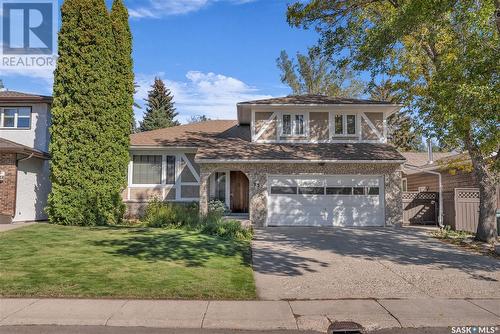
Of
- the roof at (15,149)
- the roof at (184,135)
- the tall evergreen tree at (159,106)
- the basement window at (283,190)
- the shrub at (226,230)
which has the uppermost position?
the tall evergreen tree at (159,106)

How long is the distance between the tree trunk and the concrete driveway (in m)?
1.86

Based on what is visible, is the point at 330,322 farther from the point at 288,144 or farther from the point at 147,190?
the point at 147,190

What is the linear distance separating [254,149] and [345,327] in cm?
1306

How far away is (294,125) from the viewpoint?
19000 mm

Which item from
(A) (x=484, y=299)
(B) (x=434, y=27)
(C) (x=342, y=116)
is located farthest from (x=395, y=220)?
(A) (x=484, y=299)

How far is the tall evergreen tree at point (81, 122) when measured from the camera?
16.3m

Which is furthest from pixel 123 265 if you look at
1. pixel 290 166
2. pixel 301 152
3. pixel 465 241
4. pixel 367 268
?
pixel 465 241

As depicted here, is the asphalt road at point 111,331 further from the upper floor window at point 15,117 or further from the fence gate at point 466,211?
the upper floor window at point 15,117

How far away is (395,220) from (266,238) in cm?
677

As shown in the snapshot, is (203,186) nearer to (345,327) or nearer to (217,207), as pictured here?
(217,207)

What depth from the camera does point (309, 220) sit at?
57.2ft

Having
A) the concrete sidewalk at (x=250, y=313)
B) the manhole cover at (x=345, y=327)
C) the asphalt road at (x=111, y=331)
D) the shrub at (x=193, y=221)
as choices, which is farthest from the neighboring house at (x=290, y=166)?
the asphalt road at (x=111, y=331)

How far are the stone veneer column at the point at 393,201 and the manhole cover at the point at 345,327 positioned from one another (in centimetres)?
1239

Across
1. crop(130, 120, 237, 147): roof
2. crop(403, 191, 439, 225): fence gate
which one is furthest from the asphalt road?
crop(130, 120, 237, 147): roof
